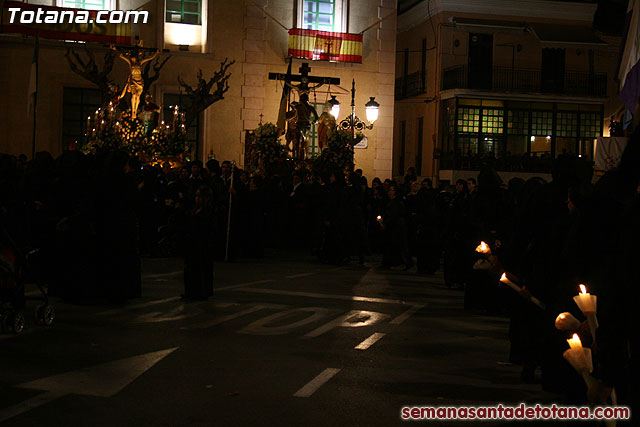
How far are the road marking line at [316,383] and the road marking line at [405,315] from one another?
3281mm

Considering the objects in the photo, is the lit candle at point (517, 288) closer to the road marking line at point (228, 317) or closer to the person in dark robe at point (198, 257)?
the road marking line at point (228, 317)

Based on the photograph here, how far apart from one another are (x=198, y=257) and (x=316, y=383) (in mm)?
5497

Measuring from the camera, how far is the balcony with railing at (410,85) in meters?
42.6

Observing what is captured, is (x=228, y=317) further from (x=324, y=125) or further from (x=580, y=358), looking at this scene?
(x=324, y=125)

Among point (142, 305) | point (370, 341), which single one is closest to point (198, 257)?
point (142, 305)

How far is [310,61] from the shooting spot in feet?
105

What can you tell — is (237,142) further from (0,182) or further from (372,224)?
(0,182)

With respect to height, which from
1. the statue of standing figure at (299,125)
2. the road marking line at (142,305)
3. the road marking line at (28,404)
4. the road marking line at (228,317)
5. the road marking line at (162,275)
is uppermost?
the statue of standing figure at (299,125)

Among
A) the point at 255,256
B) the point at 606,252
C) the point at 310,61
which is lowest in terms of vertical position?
the point at 255,256

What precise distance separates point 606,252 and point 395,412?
2.42 m

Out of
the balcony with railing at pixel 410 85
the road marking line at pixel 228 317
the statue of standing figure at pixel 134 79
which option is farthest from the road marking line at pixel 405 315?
the balcony with railing at pixel 410 85

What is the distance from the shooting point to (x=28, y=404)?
287 inches

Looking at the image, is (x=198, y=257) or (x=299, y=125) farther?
(x=299, y=125)

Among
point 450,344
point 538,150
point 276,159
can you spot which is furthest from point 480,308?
point 538,150
